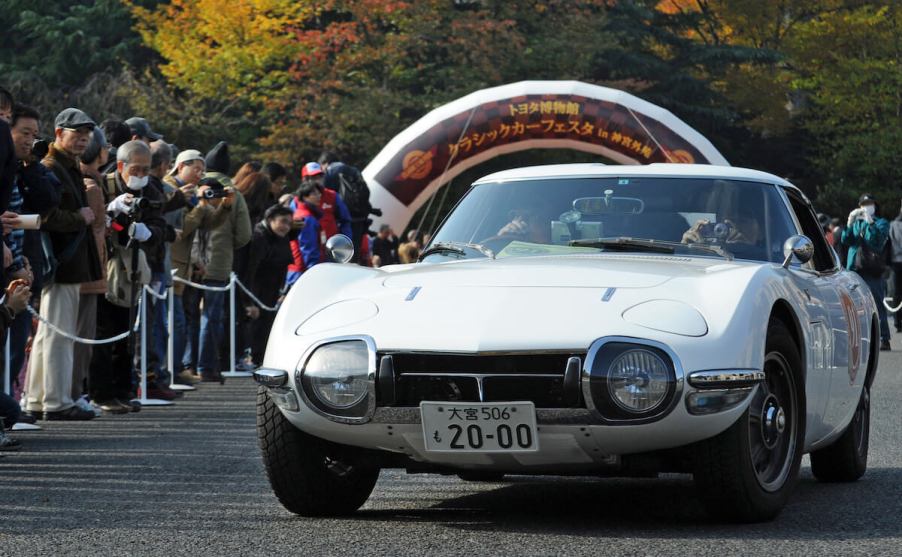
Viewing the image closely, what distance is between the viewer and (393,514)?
653 centimetres

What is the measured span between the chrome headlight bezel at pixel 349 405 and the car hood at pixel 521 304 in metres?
0.05

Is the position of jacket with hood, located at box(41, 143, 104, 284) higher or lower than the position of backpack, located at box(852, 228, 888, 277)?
higher

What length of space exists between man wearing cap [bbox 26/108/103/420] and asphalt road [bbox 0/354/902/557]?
4.47ft

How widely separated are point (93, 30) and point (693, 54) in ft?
59.3

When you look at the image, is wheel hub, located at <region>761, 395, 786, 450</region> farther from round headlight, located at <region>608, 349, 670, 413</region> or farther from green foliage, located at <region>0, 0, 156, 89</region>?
green foliage, located at <region>0, 0, 156, 89</region>

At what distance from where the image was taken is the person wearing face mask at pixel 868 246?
69.2 ft

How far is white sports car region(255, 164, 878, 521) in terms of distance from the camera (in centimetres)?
569

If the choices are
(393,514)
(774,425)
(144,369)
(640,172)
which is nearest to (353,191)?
(144,369)

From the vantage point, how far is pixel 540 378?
571 cm

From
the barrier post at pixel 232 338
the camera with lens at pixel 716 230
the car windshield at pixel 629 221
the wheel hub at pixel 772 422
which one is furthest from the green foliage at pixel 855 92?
the wheel hub at pixel 772 422

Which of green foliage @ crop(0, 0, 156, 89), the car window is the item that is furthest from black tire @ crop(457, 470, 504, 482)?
green foliage @ crop(0, 0, 156, 89)

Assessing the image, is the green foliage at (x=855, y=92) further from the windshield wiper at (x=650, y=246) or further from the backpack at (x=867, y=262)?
the windshield wiper at (x=650, y=246)

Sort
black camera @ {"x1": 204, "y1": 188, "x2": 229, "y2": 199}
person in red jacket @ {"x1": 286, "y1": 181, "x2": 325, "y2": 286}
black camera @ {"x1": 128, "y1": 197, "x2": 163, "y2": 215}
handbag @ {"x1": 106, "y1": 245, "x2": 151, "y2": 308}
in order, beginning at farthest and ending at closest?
person in red jacket @ {"x1": 286, "y1": 181, "x2": 325, "y2": 286}, black camera @ {"x1": 204, "y1": 188, "x2": 229, "y2": 199}, handbag @ {"x1": 106, "y1": 245, "x2": 151, "y2": 308}, black camera @ {"x1": 128, "y1": 197, "x2": 163, "y2": 215}

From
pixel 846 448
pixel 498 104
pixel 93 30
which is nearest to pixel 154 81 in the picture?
pixel 93 30
